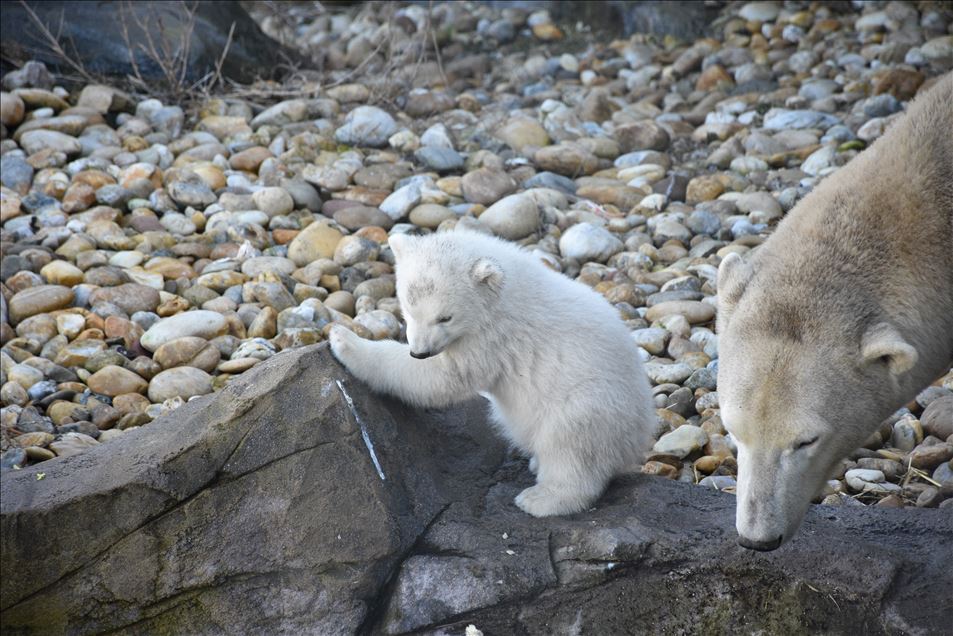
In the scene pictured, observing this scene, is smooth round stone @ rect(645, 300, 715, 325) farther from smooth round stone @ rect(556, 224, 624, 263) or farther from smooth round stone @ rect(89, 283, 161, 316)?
smooth round stone @ rect(89, 283, 161, 316)

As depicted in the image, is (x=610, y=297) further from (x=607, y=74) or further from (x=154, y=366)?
(x=607, y=74)

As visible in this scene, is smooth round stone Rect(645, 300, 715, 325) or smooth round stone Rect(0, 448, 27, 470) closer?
smooth round stone Rect(0, 448, 27, 470)

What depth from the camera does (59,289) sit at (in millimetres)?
6766

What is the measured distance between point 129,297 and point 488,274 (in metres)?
3.35

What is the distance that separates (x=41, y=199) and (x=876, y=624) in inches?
273

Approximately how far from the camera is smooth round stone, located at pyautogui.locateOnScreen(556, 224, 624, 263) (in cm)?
782

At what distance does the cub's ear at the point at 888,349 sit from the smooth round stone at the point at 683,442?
6.60 ft

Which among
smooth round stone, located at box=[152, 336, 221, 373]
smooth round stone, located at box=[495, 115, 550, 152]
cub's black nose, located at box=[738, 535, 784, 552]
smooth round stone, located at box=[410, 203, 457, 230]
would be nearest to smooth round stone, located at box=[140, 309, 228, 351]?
smooth round stone, located at box=[152, 336, 221, 373]

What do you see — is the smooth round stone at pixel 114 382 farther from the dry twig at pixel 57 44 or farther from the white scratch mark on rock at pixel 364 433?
the dry twig at pixel 57 44

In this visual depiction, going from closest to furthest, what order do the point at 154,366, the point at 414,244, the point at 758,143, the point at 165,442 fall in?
the point at 165,442 → the point at 414,244 → the point at 154,366 → the point at 758,143

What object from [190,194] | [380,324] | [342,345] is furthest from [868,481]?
[190,194]

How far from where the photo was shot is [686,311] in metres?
6.84

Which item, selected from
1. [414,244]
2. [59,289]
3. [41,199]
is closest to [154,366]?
[59,289]

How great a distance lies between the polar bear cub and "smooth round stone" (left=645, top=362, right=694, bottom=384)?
166cm
